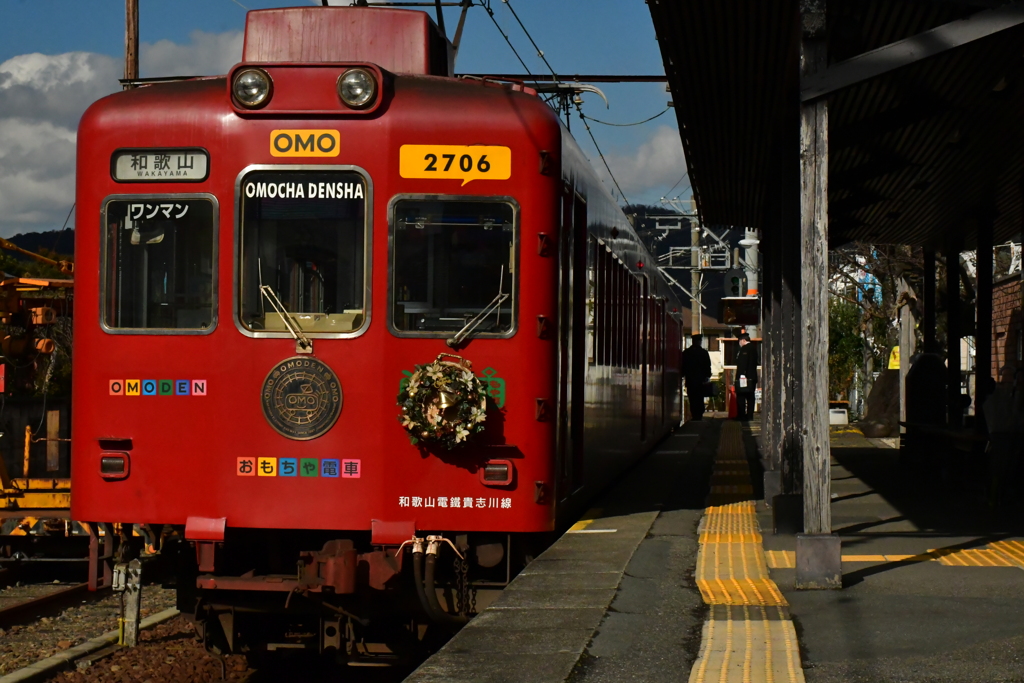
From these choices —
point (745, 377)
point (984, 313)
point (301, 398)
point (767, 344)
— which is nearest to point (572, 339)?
point (301, 398)

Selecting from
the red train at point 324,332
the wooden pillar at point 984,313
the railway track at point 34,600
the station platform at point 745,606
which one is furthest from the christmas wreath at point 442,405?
the wooden pillar at point 984,313

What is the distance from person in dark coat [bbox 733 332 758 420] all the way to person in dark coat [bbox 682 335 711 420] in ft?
2.31

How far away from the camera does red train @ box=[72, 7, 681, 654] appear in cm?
676

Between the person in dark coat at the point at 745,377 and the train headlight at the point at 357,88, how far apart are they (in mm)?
19852

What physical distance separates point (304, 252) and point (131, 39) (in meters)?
11.3

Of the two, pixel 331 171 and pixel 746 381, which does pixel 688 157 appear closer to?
pixel 331 171

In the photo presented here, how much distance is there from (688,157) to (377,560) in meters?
7.13

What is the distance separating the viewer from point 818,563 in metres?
6.64

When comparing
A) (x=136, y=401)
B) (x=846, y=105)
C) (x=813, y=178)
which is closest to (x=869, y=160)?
(x=846, y=105)

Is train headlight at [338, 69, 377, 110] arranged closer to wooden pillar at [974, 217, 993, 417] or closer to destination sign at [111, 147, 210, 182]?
destination sign at [111, 147, 210, 182]

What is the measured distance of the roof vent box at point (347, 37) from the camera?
755 centimetres

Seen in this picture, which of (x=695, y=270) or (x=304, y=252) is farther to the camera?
(x=695, y=270)

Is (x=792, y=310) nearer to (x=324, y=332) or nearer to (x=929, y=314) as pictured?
(x=324, y=332)

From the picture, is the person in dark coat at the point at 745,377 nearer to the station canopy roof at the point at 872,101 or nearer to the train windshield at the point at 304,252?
the station canopy roof at the point at 872,101
